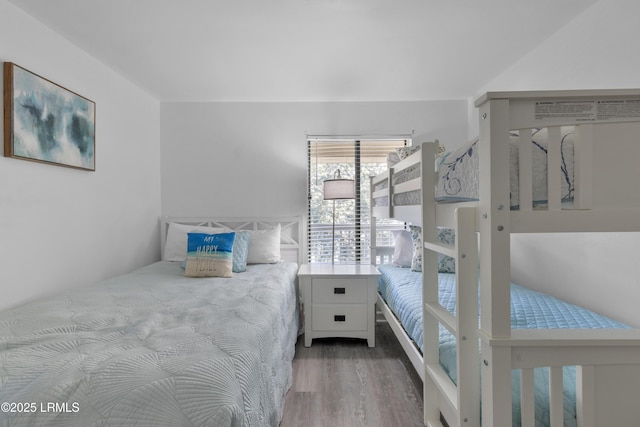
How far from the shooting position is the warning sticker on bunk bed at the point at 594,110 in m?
0.85

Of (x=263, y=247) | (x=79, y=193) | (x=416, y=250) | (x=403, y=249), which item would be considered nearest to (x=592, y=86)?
(x=416, y=250)

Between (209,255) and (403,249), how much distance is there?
69.2 inches

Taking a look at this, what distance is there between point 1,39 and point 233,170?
184 centimetres

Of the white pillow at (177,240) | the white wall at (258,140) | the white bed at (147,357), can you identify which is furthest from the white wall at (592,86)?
the white pillow at (177,240)

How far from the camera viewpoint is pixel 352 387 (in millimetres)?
1975

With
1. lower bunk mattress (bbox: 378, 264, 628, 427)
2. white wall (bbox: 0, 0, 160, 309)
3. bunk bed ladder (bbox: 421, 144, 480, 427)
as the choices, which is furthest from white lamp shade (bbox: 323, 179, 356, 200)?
white wall (bbox: 0, 0, 160, 309)

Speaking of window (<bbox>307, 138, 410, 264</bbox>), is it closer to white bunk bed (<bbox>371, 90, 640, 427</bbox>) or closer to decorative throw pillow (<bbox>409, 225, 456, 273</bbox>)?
decorative throw pillow (<bbox>409, 225, 456, 273</bbox>)

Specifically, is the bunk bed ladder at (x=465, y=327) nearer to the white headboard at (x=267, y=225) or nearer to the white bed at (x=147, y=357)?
the white bed at (x=147, y=357)

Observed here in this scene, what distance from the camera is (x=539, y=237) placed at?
7.55ft

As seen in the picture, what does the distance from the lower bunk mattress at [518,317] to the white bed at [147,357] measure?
767mm

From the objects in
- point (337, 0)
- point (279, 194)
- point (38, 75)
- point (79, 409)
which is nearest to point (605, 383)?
point (79, 409)

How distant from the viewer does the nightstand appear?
2.57m

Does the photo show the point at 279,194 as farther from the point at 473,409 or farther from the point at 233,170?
the point at 473,409

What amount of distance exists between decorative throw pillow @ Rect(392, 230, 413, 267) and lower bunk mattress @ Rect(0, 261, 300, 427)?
1.44 metres
